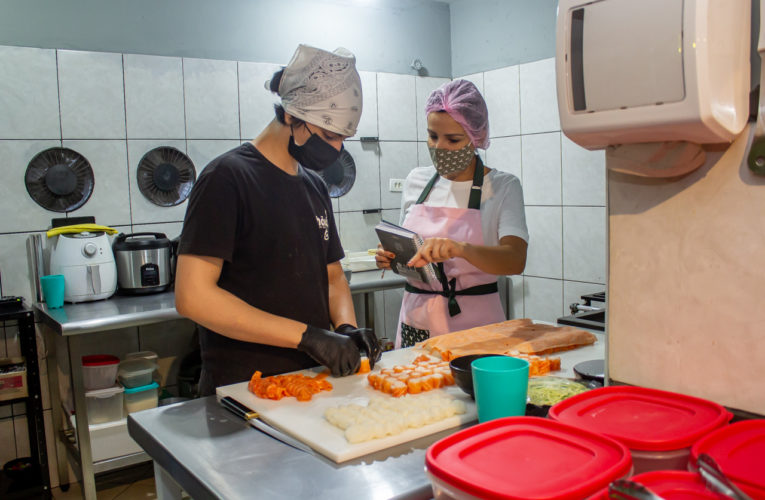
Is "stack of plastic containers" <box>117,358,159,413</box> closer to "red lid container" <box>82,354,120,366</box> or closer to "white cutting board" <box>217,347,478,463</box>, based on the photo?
"red lid container" <box>82,354,120,366</box>

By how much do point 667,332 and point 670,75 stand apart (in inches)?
18.5

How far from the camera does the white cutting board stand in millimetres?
1091

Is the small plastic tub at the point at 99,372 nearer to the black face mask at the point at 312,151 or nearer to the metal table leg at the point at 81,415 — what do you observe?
the metal table leg at the point at 81,415

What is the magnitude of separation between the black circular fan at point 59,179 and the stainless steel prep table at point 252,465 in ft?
6.85

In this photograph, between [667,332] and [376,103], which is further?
[376,103]

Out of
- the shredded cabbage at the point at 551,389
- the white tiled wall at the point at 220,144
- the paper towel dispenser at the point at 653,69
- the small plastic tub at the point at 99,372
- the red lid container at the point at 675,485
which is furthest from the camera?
the white tiled wall at the point at 220,144

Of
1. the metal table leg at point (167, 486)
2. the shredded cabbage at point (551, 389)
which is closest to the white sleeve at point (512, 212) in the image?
the shredded cabbage at point (551, 389)

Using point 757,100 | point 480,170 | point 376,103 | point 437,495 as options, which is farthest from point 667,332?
point 376,103

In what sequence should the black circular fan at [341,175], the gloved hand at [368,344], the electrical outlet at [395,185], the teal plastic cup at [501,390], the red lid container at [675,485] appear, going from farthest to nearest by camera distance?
the electrical outlet at [395,185]
the black circular fan at [341,175]
the gloved hand at [368,344]
the teal plastic cup at [501,390]
the red lid container at [675,485]

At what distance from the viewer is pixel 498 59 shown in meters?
4.09

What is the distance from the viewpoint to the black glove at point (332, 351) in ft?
4.88

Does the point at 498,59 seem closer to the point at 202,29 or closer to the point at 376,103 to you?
the point at 376,103

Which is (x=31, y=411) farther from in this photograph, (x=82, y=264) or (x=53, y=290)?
(x=82, y=264)

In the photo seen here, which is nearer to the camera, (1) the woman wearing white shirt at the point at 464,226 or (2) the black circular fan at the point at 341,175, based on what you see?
(1) the woman wearing white shirt at the point at 464,226
